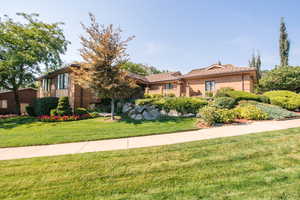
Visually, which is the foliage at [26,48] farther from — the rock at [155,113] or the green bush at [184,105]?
the green bush at [184,105]

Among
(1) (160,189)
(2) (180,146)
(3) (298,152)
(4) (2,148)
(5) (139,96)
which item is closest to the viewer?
(1) (160,189)

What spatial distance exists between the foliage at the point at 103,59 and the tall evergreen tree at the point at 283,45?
29.9m

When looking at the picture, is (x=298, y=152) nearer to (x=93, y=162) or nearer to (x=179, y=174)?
(x=179, y=174)

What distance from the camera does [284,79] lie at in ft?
67.4

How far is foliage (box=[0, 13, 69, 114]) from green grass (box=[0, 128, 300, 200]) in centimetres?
1737

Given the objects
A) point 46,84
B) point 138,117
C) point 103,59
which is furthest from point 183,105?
point 46,84

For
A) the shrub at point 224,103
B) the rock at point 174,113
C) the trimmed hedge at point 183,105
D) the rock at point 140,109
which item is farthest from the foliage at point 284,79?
the rock at point 140,109

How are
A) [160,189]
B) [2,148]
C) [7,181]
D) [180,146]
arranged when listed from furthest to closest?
[2,148]
[180,146]
[7,181]
[160,189]

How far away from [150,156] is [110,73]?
7640 mm

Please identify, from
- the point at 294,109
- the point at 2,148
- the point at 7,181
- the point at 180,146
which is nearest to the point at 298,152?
the point at 180,146

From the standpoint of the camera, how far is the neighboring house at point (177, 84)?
14078 millimetres

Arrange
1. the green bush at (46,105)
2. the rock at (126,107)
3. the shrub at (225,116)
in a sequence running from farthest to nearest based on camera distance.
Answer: the green bush at (46,105), the rock at (126,107), the shrub at (225,116)

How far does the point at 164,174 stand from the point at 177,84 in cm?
1596

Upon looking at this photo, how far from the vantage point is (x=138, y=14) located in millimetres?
9953
